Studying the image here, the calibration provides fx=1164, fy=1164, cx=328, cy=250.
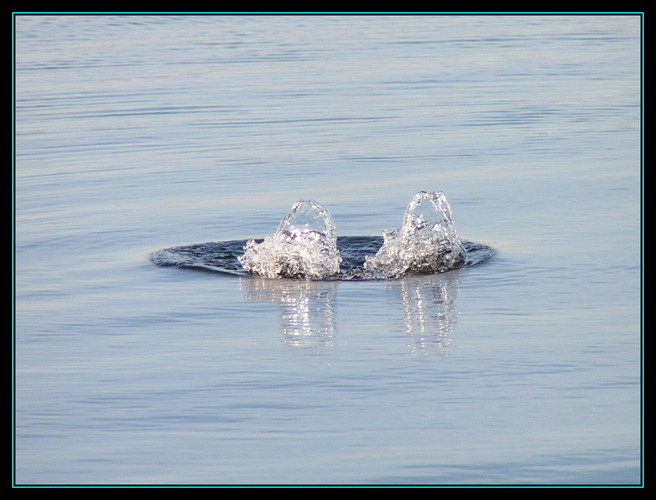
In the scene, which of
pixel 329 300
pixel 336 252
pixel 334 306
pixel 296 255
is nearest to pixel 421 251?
pixel 336 252

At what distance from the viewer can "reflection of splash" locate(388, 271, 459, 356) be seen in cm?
803

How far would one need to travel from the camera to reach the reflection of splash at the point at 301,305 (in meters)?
8.30

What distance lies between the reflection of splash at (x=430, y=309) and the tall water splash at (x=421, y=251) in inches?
9.0

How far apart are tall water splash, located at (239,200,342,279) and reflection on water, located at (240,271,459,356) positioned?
0.16m

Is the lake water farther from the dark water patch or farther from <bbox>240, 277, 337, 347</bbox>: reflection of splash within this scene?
the dark water patch

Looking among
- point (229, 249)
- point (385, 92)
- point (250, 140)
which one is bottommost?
point (229, 249)

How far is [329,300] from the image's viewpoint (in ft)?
30.5

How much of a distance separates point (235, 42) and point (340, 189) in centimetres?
2074

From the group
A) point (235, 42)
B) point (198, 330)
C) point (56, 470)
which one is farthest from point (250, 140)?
point (235, 42)

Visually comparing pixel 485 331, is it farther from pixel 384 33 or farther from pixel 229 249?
pixel 384 33

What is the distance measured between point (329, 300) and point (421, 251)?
1.43 meters

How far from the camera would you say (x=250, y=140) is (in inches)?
710

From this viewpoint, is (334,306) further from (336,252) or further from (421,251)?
(421,251)

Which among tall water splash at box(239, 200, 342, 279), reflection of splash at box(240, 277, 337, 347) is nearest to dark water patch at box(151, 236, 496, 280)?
tall water splash at box(239, 200, 342, 279)
